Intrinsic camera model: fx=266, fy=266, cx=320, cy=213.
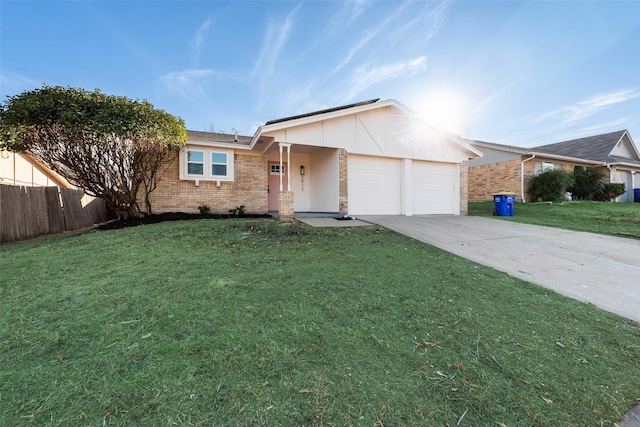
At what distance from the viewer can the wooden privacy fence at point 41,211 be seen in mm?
6668

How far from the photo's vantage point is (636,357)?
2275 mm

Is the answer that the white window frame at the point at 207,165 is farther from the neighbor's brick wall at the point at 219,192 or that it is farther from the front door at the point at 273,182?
the front door at the point at 273,182

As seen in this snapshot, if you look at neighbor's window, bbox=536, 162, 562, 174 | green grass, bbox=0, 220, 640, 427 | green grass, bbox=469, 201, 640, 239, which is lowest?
green grass, bbox=0, 220, 640, 427

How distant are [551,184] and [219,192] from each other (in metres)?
18.4

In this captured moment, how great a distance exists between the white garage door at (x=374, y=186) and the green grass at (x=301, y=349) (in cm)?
651

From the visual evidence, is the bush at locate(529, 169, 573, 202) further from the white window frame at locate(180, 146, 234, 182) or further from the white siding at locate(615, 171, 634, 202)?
the white window frame at locate(180, 146, 234, 182)

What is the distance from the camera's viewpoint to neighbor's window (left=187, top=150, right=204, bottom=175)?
10446mm

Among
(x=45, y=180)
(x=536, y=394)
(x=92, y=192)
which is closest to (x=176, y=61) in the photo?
(x=92, y=192)

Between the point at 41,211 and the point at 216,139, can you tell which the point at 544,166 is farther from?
the point at 41,211

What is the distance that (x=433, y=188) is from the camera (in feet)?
38.8

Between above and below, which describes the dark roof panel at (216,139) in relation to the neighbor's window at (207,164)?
above

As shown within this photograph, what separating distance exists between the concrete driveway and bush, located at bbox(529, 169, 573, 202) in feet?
32.1

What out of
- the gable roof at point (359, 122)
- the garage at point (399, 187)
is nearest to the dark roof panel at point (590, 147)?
the gable roof at point (359, 122)

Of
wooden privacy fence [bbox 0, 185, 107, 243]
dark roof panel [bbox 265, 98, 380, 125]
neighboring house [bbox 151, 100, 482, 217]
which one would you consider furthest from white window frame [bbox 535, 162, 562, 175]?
wooden privacy fence [bbox 0, 185, 107, 243]
